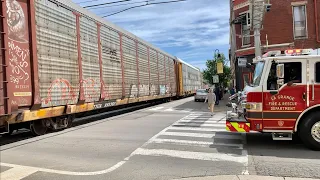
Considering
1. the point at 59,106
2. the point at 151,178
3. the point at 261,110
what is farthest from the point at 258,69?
the point at 59,106

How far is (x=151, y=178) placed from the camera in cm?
565

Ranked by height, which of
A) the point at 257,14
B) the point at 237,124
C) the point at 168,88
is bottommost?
the point at 237,124

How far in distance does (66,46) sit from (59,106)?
201cm

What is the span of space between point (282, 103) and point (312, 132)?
0.92 meters

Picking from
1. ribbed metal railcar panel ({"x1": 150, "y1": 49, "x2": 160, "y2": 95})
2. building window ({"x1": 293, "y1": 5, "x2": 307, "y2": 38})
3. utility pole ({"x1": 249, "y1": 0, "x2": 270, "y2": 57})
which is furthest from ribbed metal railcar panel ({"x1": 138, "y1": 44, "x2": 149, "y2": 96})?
building window ({"x1": 293, "y1": 5, "x2": 307, "y2": 38})

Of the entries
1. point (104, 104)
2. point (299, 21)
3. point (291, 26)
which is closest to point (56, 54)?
point (104, 104)

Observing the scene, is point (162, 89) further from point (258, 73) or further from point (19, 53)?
point (19, 53)

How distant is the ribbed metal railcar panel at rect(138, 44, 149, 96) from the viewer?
19.3 meters

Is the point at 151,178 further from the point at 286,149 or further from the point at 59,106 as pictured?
the point at 59,106

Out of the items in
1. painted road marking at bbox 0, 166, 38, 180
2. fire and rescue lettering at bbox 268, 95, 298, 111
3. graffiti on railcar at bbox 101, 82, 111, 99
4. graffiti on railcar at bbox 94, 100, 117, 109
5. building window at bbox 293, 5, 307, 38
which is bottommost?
painted road marking at bbox 0, 166, 38, 180

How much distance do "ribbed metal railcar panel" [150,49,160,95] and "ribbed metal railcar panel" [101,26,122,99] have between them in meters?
6.60

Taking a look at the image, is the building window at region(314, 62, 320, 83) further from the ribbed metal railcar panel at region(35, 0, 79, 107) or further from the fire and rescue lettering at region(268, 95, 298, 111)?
the ribbed metal railcar panel at region(35, 0, 79, 107)

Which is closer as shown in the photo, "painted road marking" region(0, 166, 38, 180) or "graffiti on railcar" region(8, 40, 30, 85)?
"painted road marking" region(0, 166, 38, 180)

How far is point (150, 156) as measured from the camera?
725 cm
